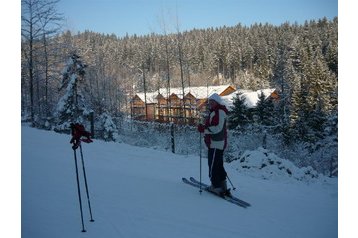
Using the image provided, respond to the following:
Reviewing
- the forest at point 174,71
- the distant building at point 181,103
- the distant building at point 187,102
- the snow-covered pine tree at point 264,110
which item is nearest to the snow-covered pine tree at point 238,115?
the forest at point 174,71

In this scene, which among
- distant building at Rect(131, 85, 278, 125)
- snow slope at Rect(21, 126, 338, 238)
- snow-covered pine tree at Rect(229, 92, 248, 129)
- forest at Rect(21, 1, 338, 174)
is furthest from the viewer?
distant building at Rect(131, 85, 278, 125)

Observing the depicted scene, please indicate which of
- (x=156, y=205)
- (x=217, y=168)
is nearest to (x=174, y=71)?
(x=217, y=168)

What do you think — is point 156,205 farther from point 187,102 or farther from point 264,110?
point 187,102

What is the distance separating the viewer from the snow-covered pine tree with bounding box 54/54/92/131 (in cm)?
1620

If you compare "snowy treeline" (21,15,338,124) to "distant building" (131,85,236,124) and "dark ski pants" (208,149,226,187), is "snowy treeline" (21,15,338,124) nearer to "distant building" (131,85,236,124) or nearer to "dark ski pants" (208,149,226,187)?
"distant building" (131,85,236,124)

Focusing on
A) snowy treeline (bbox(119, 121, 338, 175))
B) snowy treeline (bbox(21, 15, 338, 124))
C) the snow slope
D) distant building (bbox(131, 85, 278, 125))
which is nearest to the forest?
snowy treeline (bbox(21, 15, 338, 124))

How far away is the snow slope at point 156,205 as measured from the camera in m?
3.55

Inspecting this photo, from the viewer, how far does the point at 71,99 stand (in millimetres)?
16438

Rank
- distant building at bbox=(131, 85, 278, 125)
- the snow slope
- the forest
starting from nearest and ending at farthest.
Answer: the snow slope
the forest
distant building at bbox=(131, 85, 278, 125)

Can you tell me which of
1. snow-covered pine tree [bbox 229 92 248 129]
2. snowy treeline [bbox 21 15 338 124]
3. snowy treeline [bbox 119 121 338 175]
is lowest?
snowy treeline [bbox 119 121 338 175]

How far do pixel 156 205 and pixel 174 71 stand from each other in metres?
26.6

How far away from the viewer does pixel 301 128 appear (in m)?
17.5

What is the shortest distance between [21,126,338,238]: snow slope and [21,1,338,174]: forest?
5.90 feet
